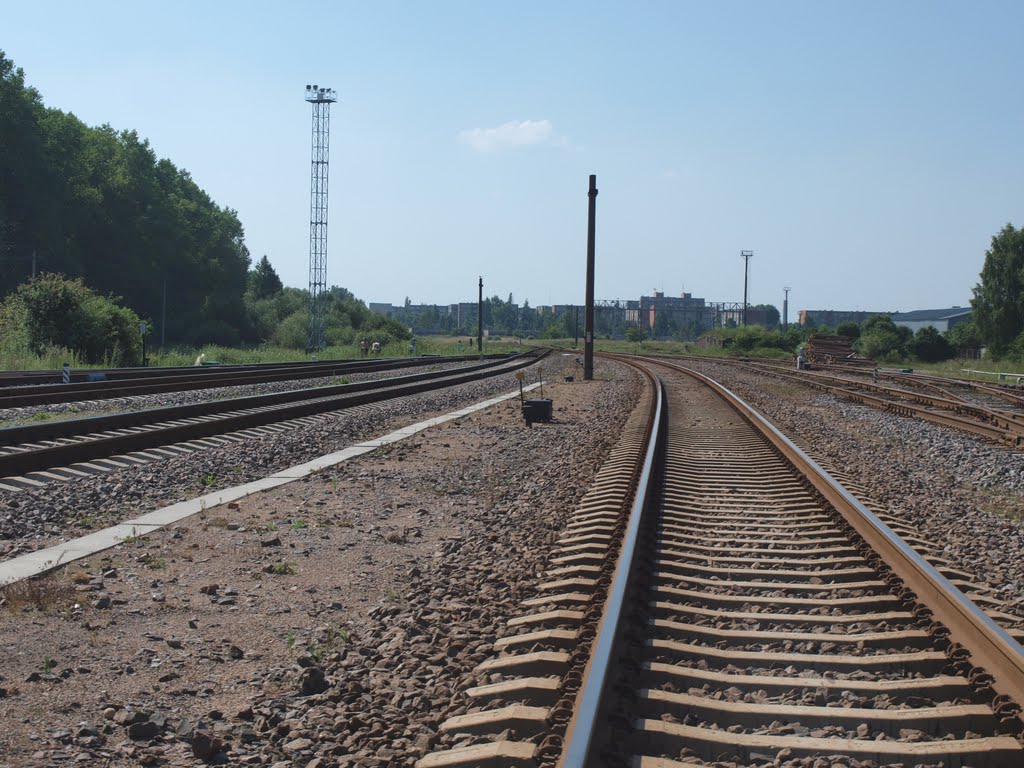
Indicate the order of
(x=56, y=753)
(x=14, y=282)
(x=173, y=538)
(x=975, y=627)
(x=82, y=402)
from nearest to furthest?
(x=56, y=753)
(x=975, y=627)
(x=173, y=538)
(x=82, y=402)
(x=14, y=282)

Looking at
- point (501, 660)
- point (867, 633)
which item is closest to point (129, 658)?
point (501, 660)

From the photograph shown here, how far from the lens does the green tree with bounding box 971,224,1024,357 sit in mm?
75375

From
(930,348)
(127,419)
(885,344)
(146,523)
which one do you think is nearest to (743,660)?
(146,523)

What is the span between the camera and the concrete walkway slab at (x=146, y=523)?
265 inches

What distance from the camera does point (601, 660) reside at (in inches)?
164

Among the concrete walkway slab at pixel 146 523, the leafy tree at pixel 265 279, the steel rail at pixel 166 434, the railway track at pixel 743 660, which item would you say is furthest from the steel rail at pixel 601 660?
the leafy tree at pixel 265 279

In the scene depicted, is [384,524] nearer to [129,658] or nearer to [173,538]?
[173,538]

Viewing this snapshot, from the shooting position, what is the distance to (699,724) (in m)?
3.94

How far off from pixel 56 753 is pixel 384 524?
198 inches

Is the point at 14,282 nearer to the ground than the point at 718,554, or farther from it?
farther from it

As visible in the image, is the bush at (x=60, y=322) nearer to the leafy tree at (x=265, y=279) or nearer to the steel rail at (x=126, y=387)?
the steel rail at (x=126, y=387)

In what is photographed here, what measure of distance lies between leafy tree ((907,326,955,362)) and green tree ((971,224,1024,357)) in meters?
10.7

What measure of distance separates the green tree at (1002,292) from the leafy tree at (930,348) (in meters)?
10.7

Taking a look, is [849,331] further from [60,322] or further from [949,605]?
[949,605]
